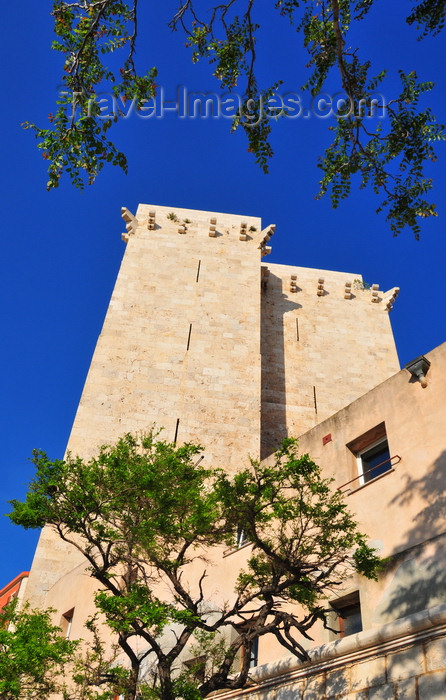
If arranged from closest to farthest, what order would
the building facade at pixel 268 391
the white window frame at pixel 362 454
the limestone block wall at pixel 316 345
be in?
the building facade at pixel 268 391
the white window frame at pixel 362 454
the limestone block wall at pixel 316 345

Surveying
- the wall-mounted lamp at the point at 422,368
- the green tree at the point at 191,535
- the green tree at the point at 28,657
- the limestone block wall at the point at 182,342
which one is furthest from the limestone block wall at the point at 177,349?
the wall-mounted lamp at the point at 422,368

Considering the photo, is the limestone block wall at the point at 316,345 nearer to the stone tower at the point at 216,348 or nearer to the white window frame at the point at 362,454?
Answer: the stone tower at the point at 216,348

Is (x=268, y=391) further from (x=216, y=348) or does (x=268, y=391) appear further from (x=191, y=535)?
(x=191, y=535)

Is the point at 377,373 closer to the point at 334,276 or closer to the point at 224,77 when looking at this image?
the point at 334,276

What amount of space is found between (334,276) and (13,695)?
19958 millimetres

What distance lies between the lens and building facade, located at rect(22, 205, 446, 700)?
26.1 ft

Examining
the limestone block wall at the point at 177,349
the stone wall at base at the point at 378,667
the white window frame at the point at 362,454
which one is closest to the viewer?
the stone wall at base at the point at 378,667

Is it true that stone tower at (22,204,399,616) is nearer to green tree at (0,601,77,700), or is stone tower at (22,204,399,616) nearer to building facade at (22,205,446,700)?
building facade at (22,205,446,700)

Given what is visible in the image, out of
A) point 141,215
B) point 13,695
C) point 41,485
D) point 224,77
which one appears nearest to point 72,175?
point 224,77

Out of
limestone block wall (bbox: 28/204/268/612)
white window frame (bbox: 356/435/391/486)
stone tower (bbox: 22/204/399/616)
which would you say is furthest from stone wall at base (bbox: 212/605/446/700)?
limestone block wall (bbox: 28/204/268/612)

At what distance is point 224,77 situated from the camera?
7051mm

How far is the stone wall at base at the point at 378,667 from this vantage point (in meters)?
5.73

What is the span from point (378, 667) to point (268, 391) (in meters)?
15.0

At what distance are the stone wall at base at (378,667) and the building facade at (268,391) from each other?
35 millimetres
